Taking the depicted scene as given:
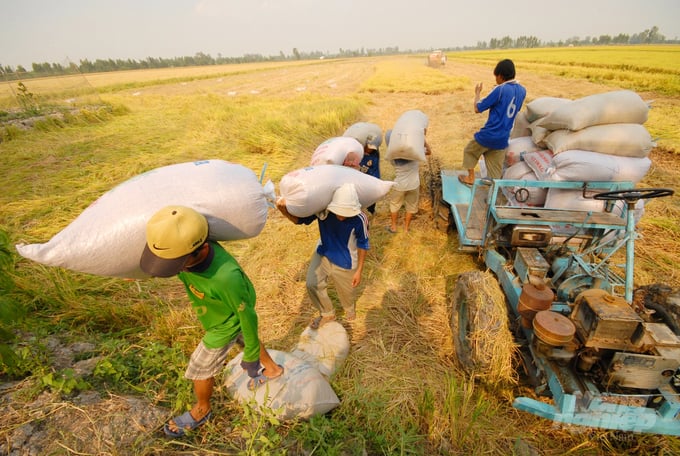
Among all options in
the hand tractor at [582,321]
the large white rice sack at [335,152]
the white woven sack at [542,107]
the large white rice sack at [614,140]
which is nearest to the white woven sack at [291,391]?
the hand tractor at [582,321]

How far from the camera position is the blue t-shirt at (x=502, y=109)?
3801 mm

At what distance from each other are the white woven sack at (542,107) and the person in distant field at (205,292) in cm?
385

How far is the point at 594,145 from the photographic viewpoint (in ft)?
9.73

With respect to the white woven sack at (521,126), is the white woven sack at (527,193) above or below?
below

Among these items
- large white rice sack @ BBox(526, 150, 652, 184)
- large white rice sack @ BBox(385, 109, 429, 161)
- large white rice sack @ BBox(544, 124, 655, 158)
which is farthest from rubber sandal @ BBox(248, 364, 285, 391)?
large white rice sack @ BBox(544, 124, 655, 158)

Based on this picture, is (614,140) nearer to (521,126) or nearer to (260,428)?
(521,126)

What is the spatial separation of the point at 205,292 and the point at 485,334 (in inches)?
70.2

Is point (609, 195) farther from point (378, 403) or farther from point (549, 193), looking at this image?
point (378, 403)

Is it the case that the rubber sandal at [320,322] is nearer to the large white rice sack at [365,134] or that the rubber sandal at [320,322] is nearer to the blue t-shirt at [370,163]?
the blue t-shirt at [370,163]

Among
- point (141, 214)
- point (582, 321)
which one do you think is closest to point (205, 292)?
point (141, 214)

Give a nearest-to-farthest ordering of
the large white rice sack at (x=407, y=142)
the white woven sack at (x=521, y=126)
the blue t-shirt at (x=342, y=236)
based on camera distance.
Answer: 1. the blue t-shirt at (x=342, y=236)
2. the large white rice sack at (x=407, y=142)
3. the white woven sack at (x=521, y=126)

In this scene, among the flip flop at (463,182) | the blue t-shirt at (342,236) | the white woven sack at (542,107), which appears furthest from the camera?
the flip flop at (463,182)

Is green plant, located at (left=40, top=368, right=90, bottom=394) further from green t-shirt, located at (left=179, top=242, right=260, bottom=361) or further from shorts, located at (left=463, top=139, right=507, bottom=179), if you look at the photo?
shorts, located at (left=463, top=139, right=507, bottom=179)

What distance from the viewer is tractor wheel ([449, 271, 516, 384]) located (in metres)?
1.97
